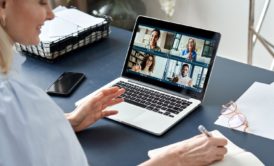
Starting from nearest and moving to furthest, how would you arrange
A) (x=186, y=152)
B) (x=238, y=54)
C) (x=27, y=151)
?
(x=27, y=151) → (x=186, y=152) → (x=238, y=54)

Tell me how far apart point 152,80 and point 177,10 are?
1.83 m

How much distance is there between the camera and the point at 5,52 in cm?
84

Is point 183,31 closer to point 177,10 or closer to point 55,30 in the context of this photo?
point 55,30

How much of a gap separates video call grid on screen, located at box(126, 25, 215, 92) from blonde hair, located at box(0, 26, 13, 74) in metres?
0.67

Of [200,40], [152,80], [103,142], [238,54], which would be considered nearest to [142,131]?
[103,142]

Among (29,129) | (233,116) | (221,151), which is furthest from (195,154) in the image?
(29,129)

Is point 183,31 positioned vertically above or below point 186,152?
above

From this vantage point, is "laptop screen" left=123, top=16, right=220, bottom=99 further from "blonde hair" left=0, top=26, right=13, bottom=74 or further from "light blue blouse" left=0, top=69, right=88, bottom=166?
"blonde hair" left=0, top=26, right=13, bottom=74

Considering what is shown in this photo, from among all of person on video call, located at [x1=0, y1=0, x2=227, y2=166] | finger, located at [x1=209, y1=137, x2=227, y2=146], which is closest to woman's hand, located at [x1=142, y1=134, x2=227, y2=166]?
finger, located at [x1=209, y1=137, x2=227, y2=146]

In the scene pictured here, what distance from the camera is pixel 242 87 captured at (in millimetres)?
1479

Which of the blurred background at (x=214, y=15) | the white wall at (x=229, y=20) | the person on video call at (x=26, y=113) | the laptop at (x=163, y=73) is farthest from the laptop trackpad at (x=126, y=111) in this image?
the white wall at (x=229, y=20)

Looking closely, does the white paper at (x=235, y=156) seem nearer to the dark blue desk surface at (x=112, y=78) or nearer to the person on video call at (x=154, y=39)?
the dark blue desk surface at (x=112, y=78)

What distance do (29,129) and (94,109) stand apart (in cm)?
47

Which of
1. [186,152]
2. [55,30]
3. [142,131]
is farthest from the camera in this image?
[55,30]
